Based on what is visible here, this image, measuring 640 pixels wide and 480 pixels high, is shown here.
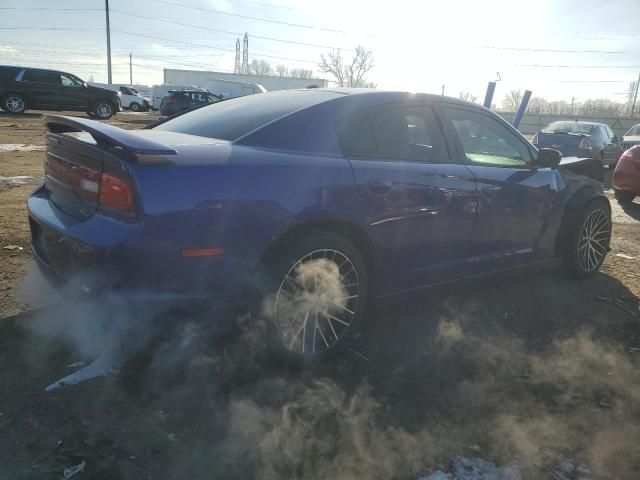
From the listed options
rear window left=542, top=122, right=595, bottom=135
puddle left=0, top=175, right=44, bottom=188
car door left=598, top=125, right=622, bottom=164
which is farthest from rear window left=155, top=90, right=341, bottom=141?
car door left=598, top=125, right=622, bottom=164

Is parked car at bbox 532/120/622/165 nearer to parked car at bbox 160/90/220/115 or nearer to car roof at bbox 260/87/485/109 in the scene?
car roof at bbox 260/87/485/109

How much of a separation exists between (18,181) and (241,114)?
212 inches

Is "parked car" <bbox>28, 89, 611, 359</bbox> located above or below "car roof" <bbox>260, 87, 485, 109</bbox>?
below

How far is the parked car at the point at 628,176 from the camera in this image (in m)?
7.97

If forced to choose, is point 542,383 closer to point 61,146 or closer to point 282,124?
point 282,124

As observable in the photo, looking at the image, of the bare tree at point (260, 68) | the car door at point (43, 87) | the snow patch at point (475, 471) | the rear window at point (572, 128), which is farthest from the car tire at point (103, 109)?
the bare tree at point (260, 68)

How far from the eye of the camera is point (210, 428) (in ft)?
7.44

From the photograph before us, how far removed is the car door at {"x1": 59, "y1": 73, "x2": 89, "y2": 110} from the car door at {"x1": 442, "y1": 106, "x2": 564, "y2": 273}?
21.0 m

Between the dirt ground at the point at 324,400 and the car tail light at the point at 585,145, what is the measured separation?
994 cm

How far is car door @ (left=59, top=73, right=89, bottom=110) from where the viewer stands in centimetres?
2075

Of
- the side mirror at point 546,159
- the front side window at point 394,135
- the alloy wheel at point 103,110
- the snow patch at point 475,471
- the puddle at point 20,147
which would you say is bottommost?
the puddle at point 20,147

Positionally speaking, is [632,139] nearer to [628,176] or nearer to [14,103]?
[628,176]

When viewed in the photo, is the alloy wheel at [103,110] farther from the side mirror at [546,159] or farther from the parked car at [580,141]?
the side mirror at [546,159]

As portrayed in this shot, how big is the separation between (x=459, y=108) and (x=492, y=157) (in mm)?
464
